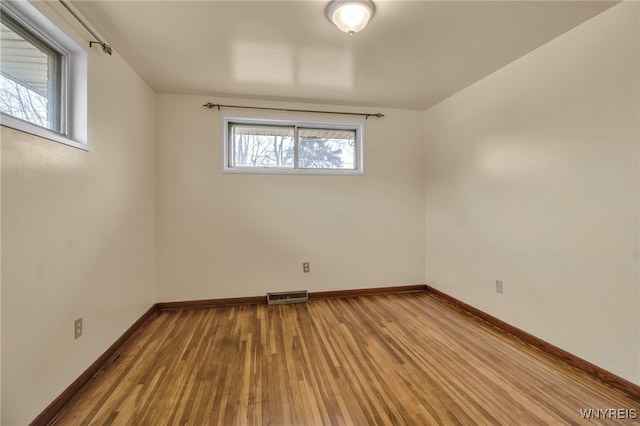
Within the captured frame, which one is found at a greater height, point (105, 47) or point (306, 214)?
point (105, 47)

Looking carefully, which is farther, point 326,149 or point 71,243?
point 326,149

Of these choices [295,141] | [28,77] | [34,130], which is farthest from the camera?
[295,141]

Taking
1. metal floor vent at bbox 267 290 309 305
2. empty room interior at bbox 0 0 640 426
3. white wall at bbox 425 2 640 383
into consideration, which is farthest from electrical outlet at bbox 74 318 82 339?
white wall at bbox 425 2 640 383

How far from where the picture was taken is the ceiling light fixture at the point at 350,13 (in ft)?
5.25

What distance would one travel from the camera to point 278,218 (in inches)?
130

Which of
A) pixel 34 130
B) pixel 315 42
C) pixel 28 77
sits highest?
pixel 315 42

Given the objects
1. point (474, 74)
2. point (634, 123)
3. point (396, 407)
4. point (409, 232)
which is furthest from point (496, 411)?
point (474, 74)

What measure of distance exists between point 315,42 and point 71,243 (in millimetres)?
2121

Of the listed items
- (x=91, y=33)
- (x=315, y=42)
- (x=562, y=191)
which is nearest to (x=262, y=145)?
(x=315, y=42)

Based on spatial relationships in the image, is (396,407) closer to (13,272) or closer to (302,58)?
(13,272)

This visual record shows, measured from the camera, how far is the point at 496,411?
4.98ft

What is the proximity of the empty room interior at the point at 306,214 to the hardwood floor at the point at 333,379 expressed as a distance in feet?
0.06

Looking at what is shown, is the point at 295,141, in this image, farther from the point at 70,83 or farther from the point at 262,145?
the point at 70,83

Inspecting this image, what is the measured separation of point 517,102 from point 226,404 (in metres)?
3.14
